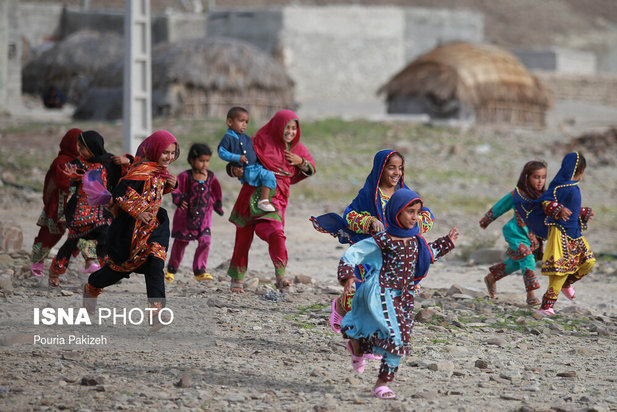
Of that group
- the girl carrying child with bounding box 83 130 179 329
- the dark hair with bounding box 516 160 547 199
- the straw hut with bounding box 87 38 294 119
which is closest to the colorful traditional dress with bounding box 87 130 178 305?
the girl carrying child with bounding box 83 130 179 329

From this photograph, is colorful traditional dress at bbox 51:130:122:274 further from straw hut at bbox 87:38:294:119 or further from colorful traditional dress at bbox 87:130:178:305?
straw hut at bbox 87:38:294:119

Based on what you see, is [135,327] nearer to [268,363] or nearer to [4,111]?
[268,363]

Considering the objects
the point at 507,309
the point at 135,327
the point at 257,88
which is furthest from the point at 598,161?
the point at 135,327

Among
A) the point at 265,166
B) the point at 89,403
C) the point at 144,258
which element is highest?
the point at 265,166

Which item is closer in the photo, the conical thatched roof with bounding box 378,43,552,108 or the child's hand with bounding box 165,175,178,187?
the child's hand with bounding box 165,175,178,187

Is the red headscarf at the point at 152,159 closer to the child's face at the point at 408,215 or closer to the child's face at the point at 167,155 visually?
the child's face at the point at 167,155

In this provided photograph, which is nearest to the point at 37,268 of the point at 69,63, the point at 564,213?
the point at 564,213

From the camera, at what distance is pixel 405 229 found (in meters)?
4.49

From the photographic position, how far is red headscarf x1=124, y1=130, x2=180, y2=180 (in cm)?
544

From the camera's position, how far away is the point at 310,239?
10.7 metres

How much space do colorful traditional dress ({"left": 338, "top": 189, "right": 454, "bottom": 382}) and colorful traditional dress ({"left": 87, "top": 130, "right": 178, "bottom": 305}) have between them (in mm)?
1401

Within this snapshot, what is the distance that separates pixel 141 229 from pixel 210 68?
56.0 ft

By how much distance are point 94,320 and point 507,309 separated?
313 centimetres

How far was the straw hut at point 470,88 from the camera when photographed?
24047 mm
